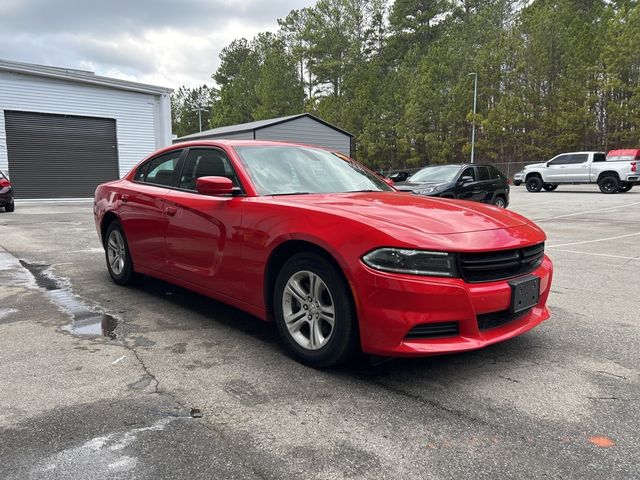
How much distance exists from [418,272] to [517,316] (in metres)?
0.87

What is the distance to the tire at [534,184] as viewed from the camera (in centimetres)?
2512

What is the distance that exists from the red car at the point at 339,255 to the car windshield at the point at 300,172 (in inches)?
0.6

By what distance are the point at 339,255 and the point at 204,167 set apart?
189cm

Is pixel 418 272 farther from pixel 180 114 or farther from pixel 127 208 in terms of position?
pixel 180 114

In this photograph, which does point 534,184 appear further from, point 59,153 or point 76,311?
point 76,311

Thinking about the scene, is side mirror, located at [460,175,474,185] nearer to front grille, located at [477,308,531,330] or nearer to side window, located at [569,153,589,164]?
front grille, located at [477,308,531,330]

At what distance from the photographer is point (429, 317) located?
2.80 metres

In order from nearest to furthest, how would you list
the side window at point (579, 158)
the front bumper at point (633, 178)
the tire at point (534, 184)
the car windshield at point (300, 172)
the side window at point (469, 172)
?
the car windshield at point (300, 172) < the side window at point (469, 172) < the front bumper at point (633, 178) < the side window at point (579, 158) < the tire at point (534, 184)

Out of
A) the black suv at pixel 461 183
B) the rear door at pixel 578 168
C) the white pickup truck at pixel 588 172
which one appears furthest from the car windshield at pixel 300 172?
the rear door at pixel 578 168

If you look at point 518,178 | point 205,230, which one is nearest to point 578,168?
point 518,178

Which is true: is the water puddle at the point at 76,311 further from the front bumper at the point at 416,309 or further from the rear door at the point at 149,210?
the front bumper at the point at 416,309

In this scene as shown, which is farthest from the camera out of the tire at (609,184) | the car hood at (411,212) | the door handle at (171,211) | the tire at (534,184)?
the tire at (534,184)

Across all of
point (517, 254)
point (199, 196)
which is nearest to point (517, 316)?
point (517, 254)

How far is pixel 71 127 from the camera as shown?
20.9 m
